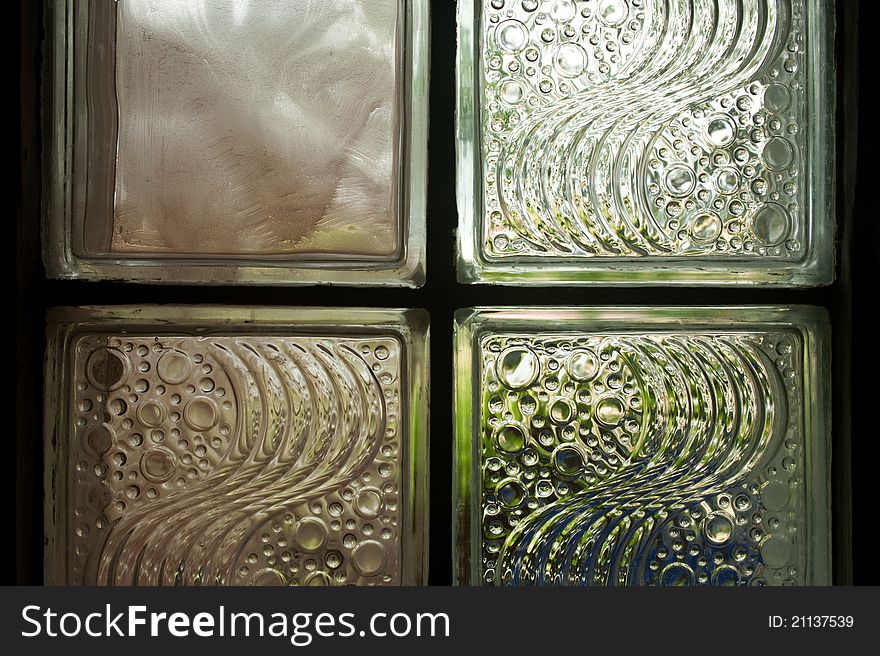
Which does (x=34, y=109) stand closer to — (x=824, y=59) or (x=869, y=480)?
(x=824, y=59)

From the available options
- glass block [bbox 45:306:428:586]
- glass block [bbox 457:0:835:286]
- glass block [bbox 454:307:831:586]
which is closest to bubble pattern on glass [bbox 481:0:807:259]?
glass block [bbox 457:0:835:286]

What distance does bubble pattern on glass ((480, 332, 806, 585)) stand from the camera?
0.79 m

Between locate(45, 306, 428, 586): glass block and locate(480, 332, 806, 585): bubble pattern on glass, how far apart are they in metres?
0.14

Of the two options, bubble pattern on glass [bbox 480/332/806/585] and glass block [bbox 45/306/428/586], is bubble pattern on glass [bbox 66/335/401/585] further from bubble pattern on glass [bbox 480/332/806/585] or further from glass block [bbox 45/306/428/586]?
bubble pattern on glass [bbox 480/332/806/585]

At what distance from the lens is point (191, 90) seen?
77 cm

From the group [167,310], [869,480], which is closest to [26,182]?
[167,310]

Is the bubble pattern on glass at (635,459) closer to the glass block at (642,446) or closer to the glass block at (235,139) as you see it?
the glass block at (642,446)

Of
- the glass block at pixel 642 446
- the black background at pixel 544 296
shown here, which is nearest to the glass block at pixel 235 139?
the black background at pixel 544 296

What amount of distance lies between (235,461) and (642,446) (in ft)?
1.96

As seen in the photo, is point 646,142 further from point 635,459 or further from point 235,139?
point 235,139

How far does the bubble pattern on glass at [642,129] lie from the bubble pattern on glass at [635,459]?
0.51 feet

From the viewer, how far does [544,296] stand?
0.79 metres

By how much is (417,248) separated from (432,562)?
1.52ft

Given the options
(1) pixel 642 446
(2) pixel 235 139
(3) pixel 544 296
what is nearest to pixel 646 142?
(3) pixel 544 296
